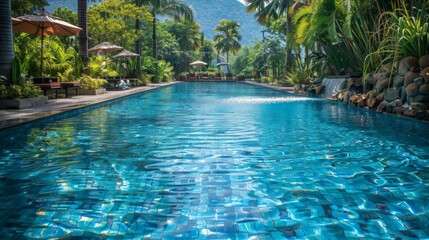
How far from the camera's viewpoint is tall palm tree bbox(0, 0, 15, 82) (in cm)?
1111

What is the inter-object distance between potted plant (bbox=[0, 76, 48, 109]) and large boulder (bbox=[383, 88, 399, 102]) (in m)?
9.27

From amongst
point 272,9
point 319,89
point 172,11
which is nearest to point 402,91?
point 319,89

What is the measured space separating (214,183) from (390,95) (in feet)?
26.7

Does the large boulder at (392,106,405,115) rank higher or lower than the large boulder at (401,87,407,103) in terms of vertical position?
lower

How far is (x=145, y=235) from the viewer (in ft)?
10.1

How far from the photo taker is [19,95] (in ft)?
35.1

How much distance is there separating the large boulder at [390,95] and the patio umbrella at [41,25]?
1057 cm

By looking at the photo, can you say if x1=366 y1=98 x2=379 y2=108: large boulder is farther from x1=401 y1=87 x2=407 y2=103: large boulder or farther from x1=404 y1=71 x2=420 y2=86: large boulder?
x1=404 y1=71 x2=420 y2=86: large boulder

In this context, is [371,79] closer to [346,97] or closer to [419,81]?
[346,97]

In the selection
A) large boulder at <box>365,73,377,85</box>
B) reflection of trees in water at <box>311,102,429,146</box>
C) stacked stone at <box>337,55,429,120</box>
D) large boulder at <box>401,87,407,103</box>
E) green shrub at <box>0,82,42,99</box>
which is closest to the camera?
reflection of trees in water at <box>311,102,429,146</box>

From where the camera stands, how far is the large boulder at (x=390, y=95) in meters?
10.8

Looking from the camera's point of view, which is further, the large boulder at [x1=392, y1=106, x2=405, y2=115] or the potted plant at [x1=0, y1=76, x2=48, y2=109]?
the potted plant at [x1=0, y1=76, x2=48, y2=109]

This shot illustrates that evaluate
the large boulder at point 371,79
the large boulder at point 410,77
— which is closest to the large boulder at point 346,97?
the large boulder at point 371,79

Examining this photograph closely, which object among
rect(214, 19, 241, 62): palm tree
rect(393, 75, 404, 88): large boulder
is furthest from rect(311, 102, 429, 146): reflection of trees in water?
rect(214, 19, 241, 62): palm tree
